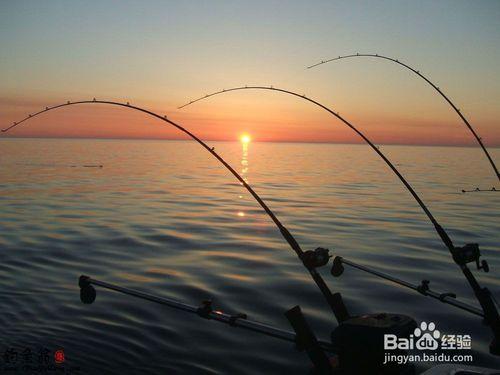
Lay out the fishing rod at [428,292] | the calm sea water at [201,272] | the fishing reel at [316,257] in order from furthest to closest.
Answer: the calm sea water at [201,272]
the fishing rod at [428,292]
the fishing reel at [316,257]

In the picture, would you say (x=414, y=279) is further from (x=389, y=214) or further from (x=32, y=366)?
(x=389, y=214)

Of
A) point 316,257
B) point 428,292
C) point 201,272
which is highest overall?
point 316,257

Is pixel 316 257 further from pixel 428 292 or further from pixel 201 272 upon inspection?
pixel 201 272

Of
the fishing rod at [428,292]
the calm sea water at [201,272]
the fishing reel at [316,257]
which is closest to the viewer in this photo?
the fishing reel at [316,257]

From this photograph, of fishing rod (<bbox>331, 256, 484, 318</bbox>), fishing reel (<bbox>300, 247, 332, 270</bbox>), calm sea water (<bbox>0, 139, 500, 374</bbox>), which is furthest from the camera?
calm sea water (<bbox>0, 139, 500, 374</bbox>)

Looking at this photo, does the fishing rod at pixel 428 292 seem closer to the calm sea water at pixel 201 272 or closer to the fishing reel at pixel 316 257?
the fishing reel at pixel 316 257

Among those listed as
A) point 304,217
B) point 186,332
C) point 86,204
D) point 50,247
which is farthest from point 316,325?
point 86,204

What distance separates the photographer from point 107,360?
594 centimetres

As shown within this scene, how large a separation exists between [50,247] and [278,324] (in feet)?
25.2

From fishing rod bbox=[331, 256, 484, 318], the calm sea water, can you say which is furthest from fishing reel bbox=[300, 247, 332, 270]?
the calm sea water

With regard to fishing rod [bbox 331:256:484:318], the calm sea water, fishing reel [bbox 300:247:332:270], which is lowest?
the calm sea water

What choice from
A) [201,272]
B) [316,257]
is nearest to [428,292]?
[316,257]

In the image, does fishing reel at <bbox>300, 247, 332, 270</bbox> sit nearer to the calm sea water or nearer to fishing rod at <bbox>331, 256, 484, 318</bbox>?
fishing rod at <bbox>331, 256, 484, 318</bbox>

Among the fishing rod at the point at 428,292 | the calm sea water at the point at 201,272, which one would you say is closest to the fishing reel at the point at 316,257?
the fishing rod at the point at 428,292
